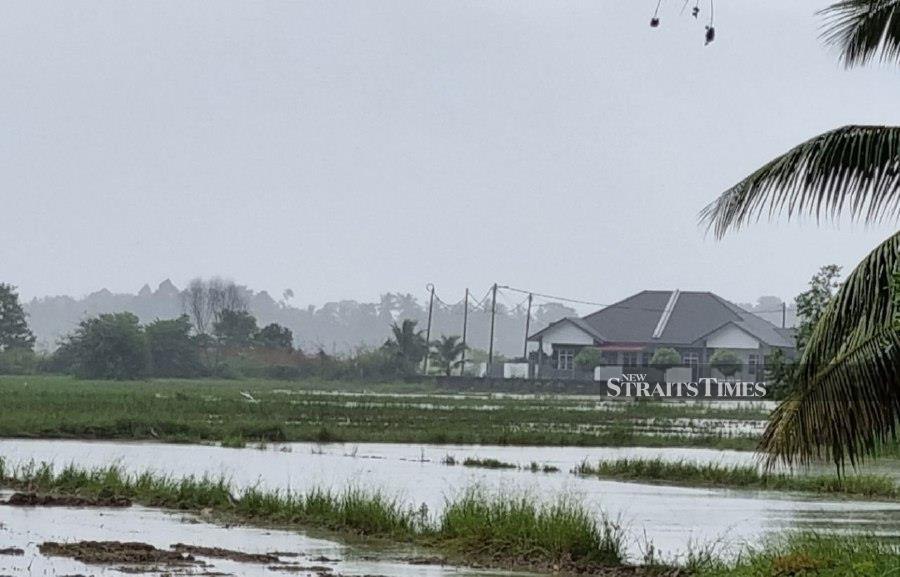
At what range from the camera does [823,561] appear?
1156 centimetres

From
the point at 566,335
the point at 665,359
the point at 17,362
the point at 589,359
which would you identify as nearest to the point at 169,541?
the point at 665,359

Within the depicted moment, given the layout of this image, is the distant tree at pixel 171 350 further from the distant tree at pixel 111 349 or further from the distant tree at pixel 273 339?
the distant tree at pixel 273 339

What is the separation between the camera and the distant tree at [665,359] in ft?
281

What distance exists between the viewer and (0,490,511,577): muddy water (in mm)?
14211

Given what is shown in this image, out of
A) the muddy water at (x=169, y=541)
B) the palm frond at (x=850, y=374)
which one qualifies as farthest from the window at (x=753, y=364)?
→ the palm frond at (x=850, y=374)

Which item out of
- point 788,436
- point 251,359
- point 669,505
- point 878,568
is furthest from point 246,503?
point 251,359

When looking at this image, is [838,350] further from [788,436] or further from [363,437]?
[363,437]

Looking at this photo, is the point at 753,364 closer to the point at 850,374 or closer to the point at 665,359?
the point at 665,359

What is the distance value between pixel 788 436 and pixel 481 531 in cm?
464

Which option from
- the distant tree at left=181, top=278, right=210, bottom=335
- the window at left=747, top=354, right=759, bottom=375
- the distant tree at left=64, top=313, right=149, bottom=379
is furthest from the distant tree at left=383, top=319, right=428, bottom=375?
the distant tree at left=181, top=278, right=210, bottom=335

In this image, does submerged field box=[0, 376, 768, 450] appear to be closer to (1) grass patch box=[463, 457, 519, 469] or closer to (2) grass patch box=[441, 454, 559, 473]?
(2) grass patch box=[441, 454, 559, 473]

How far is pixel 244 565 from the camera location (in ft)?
48.3

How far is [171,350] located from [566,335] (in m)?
24.2

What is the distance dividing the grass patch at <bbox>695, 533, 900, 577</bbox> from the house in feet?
252
